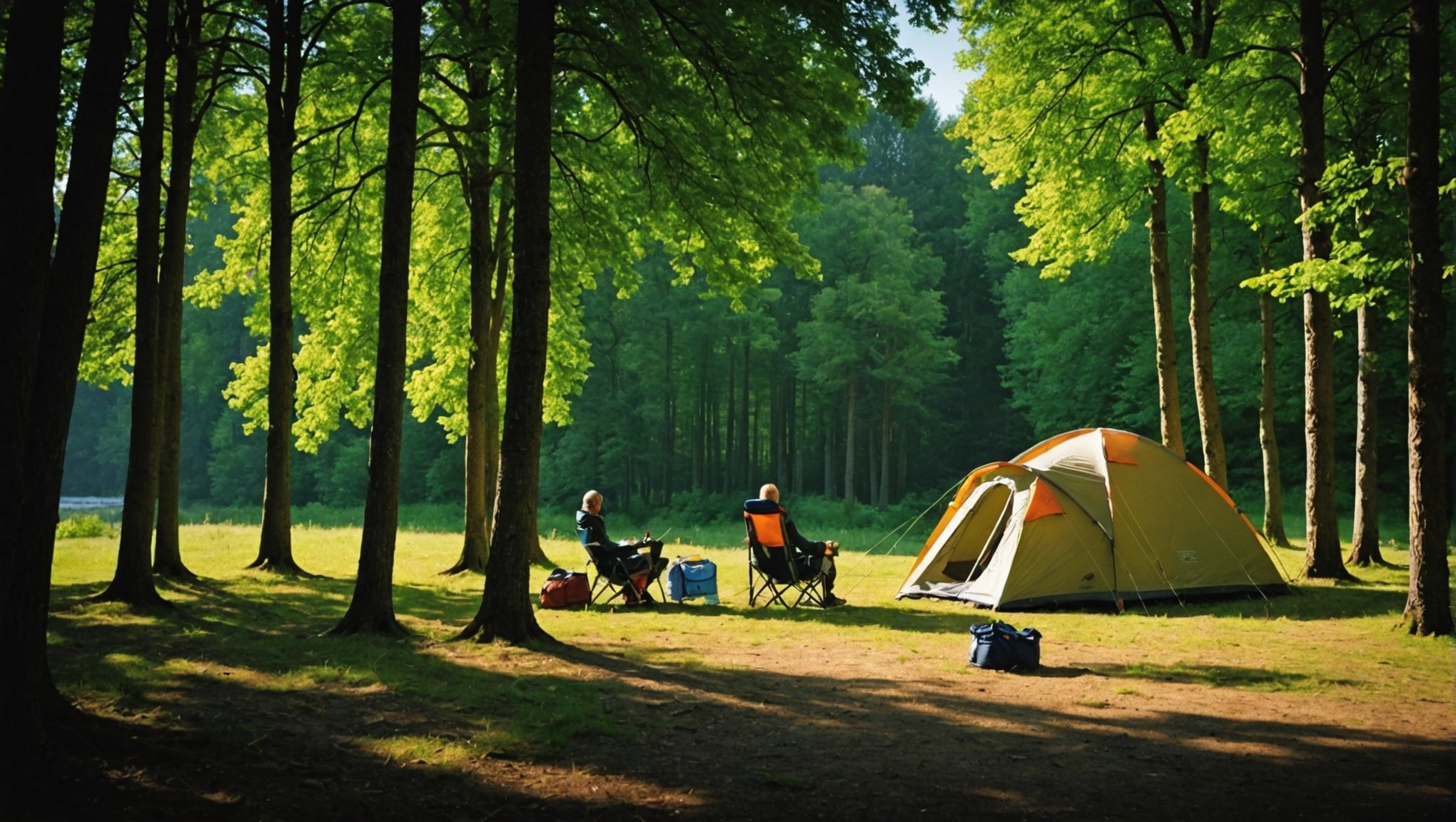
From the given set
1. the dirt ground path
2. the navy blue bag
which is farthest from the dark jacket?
the dirt ground path

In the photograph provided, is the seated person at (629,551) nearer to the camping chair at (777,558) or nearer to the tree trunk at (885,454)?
the camping chair at (777,558)

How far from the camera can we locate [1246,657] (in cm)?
789

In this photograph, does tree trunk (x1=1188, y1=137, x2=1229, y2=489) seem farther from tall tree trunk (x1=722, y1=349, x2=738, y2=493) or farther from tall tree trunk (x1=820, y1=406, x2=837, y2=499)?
tall tree trunk (x1=722, y1=349, x2=738, y2=493)

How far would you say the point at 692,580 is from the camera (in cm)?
1158

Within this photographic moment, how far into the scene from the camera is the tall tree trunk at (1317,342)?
1173 cm

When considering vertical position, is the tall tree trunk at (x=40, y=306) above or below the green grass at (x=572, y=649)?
above

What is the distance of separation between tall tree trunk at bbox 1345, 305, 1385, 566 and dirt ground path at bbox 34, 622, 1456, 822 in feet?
23.6

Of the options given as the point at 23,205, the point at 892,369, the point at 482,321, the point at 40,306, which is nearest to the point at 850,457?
the point at 892,369

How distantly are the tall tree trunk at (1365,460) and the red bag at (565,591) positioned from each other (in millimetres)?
9094

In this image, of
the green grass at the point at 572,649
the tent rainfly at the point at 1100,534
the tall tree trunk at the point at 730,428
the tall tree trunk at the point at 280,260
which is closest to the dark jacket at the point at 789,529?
the green grass at the point at 572,649

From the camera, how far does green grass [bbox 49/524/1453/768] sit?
5.73 metres

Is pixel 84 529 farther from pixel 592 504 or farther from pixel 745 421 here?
pixel 745 421

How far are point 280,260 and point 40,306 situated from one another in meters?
8.68

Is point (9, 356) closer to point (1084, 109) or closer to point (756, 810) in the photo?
point (756, 810)
